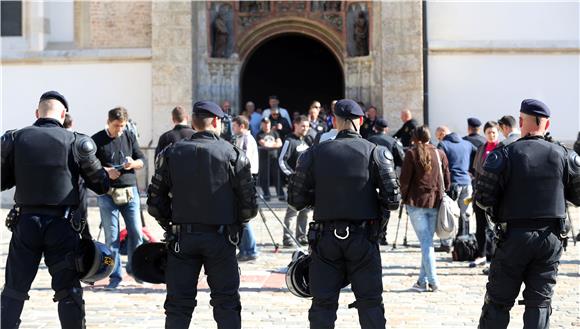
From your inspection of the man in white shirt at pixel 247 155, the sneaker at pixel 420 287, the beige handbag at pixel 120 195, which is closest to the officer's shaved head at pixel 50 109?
the beige handbag at pixel 120 195

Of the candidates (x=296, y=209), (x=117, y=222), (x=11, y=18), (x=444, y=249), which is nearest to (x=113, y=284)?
(x=117, y=222)

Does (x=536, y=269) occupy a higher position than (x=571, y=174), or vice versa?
(x=571, y=174)

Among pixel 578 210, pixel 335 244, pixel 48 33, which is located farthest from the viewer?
pixel 48 33

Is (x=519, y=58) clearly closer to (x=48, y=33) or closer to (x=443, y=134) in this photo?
(x=443, y=134)

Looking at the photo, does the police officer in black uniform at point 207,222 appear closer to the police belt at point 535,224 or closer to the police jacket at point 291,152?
the police belt at point 535,224

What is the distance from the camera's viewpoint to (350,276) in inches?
269

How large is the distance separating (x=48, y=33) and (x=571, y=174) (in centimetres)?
1661

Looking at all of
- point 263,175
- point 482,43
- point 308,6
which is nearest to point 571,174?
point 263,175

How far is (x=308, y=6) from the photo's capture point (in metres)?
21.8

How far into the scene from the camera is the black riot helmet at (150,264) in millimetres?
7375

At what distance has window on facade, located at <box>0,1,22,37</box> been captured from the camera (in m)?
21.5

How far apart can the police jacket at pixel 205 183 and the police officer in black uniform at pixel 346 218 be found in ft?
1.38

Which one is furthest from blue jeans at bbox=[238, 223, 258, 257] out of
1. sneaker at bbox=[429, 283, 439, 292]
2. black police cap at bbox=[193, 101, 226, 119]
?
black police cap at bbox=[193, 101, 226, 119]

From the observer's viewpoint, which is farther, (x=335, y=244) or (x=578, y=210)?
(x=578, y=210)
